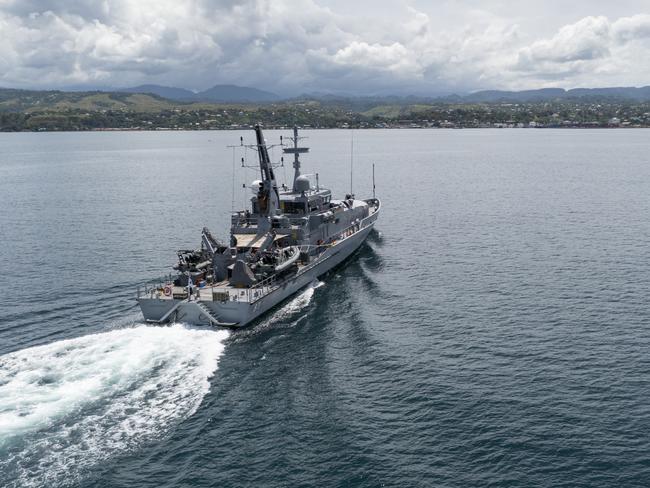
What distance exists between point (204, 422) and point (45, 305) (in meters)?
28.3

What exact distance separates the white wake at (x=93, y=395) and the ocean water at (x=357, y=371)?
0.13 metres

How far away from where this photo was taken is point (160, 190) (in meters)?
138

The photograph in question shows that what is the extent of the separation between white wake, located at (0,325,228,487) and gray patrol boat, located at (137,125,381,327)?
2450 millimetres

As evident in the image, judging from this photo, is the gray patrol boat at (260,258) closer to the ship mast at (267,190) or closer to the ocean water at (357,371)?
the ship mast at (267,190)

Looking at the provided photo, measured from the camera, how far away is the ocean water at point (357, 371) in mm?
30234

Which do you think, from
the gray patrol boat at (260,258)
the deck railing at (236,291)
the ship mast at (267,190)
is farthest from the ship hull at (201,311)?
the ship mast at (267,190)

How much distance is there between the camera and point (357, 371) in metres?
41.5

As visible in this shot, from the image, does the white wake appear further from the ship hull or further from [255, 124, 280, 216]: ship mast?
[255, 124, 280, 216]: ship mast

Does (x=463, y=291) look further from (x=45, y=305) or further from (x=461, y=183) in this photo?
(x=461, y=183)

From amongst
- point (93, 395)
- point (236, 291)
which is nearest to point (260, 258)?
point (236, 291)

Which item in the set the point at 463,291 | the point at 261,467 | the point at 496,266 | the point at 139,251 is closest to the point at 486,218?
the point at 496,266

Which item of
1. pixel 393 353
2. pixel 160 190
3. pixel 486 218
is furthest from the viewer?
pixel 160 190

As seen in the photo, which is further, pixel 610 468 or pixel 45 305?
pixel 45 305

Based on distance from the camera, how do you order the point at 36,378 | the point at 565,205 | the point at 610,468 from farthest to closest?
the point at 565,205 → the point at 36,378 → the point at 610,468
